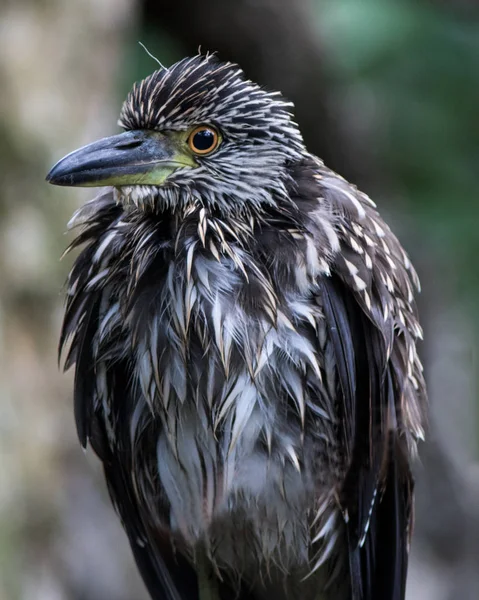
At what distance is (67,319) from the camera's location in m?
2.51

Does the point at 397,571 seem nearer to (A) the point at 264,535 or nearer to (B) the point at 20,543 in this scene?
(A) the point at 264,535

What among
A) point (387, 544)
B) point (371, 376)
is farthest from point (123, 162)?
point (387, 544)

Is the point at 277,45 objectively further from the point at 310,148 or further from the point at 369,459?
the point at 369,459

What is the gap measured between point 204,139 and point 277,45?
3.76 metres

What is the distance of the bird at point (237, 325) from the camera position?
2.28 meters

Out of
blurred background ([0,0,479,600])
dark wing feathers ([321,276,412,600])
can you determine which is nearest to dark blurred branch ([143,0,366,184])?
blurred background ([0,0,479,600])

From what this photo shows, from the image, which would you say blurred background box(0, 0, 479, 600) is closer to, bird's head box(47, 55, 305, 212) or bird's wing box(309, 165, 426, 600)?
bird's wing box(309, 165, 426, 600)

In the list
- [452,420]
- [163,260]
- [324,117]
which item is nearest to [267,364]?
[163,260]

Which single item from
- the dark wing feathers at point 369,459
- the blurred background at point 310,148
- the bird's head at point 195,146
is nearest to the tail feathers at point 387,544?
the dark wing feathers at point 369,459

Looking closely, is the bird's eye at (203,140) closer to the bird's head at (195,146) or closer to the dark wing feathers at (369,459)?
the bird's head at (195,146)

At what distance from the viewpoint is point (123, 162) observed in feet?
7.23

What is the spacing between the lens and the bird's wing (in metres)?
2.33

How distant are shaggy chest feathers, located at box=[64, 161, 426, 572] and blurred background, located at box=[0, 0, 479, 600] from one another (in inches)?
61.5

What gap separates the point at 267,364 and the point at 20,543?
249 centimetres
